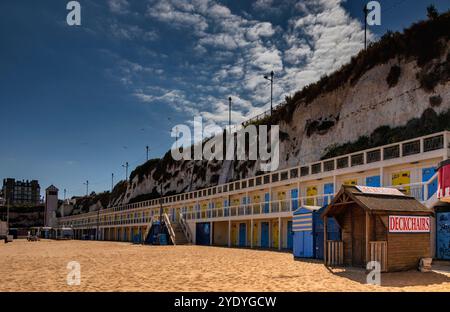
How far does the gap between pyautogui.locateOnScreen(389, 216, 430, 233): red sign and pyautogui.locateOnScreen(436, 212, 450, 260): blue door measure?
402 cm

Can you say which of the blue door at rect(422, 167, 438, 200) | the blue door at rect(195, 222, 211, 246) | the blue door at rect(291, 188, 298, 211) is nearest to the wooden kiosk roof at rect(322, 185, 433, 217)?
the blue door at rect(422, 167, 438, 200)

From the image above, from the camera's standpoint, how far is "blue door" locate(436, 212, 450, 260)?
713 inches

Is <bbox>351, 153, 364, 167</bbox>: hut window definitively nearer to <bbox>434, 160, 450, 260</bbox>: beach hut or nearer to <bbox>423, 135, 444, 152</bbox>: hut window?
<bbox>423, 135, 444, 152</bbox>: hut window

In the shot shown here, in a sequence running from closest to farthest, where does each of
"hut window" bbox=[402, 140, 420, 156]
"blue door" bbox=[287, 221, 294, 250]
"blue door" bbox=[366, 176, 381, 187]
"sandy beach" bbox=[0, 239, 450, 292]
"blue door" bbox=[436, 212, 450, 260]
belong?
"sandy beach" bbox=[0, 239, 450, 292]
"blue door" bbox=[436, 212, 450, 260]
"hut window" bbox=[402, 140, 420, 156]
"blue door" bbox=[366, 176, 381, 187]
"blue door" bbox=[287, 221, 294, 250]

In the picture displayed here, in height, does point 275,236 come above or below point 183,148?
below

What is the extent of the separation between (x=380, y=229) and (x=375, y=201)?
Answer: 3.07 feet

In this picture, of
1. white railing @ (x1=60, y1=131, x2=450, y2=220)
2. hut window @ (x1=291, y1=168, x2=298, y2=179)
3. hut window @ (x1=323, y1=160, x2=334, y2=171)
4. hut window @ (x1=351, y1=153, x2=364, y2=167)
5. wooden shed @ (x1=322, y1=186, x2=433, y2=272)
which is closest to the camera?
wooden shed @ (x1=322, y1=186, x2=433, y2=272)

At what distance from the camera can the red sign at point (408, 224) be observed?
14.1 metres

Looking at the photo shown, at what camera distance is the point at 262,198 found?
3562 centimetres

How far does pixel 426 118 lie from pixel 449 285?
2113 centimetres

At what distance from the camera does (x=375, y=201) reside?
1441 centimetres
